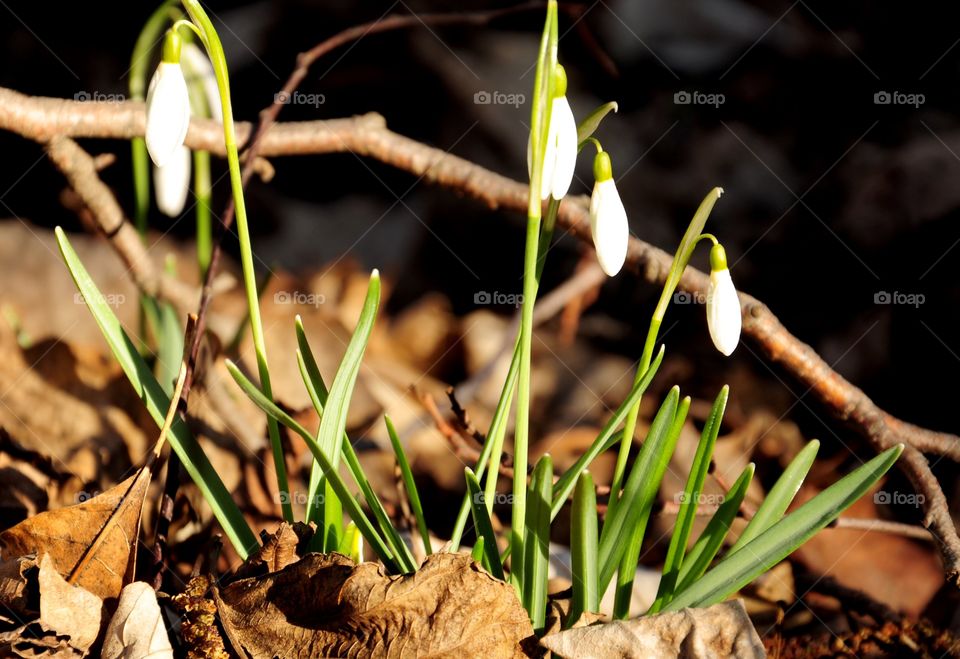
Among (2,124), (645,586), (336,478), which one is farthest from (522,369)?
A: (2,124)

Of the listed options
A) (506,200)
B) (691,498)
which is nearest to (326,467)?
(691,498)

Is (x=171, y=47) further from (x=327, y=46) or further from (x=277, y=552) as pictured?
(x=327, y=46)

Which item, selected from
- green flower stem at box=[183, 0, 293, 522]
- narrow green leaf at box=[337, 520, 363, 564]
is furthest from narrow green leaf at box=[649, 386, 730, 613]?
green flower stem at box=[183, 0, 293, 522]

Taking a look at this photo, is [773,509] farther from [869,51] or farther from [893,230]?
[869,51]

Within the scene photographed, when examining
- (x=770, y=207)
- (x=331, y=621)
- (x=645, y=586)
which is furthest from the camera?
(x=770, y=207)

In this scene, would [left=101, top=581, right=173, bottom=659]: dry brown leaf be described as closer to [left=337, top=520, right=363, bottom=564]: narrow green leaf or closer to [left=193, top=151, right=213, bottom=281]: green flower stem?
[left=337, top=520, right=363, bottom=564]: narrow green leaf

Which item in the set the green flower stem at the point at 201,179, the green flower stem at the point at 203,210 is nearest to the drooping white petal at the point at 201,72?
the green flower stem at the point at 201,179
